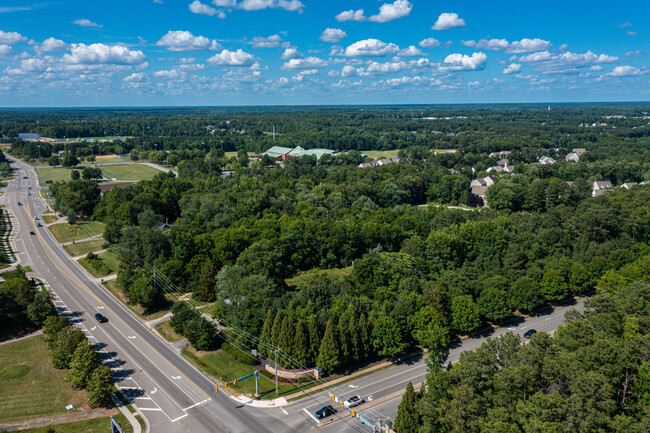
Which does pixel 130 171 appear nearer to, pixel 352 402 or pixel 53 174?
pixel 53 174

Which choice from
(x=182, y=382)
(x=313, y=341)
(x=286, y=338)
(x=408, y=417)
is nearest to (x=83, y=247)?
(x=182, y=382)

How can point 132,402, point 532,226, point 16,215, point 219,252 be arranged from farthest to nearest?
1. point 16,215
2. point 532,226
3. point 219,252
4. point 132,402

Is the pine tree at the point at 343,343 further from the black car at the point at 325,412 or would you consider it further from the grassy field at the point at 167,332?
the grassy field at the point at 167,332

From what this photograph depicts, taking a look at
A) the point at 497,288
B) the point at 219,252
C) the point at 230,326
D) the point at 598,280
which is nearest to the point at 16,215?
the point at 219,252

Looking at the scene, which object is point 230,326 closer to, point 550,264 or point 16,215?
point 550,264

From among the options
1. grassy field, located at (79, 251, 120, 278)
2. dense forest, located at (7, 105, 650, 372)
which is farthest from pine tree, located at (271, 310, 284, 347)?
grassy field, located at (79, 251, 120, 278)
